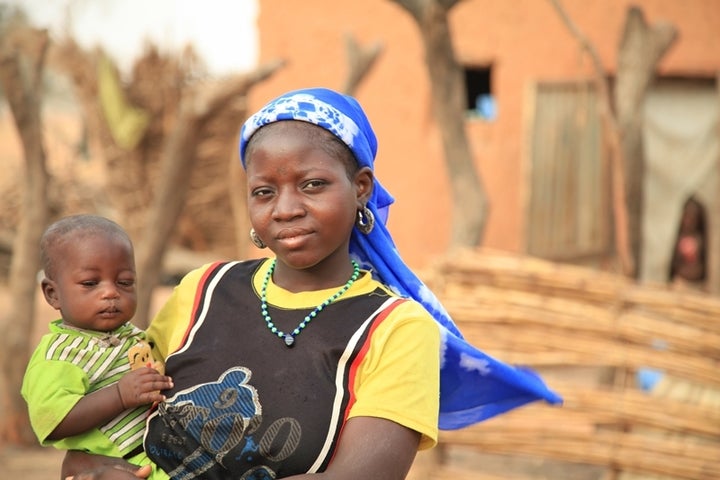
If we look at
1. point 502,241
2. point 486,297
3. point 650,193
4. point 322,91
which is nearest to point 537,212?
point 502,241

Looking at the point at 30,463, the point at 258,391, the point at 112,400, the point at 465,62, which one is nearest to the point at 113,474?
the point at 112,400

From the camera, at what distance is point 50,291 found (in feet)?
7.57

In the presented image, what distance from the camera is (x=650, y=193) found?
9.88 meters

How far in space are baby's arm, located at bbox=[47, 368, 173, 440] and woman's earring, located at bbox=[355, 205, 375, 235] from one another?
21.5 inches

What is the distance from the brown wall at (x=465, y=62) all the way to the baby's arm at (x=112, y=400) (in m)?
7.24

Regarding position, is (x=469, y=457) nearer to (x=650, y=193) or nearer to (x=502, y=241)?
(x=502, y=241)

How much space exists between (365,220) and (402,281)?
197mm

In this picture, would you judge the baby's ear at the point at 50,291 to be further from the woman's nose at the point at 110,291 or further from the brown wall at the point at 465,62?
the brown wall at the point at 465,62

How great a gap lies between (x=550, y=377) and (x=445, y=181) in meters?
4.34

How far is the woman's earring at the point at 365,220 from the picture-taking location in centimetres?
219

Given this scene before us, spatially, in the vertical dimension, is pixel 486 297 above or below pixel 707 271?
above

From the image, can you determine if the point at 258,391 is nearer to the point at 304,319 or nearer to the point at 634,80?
the point at 304,319

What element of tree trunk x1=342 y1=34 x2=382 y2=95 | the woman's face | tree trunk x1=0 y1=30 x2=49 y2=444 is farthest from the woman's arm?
tree trunk x1=342 y1=34 x2=382 y2=95

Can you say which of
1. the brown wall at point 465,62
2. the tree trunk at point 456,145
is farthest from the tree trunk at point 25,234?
the brown wall at point 465,62
